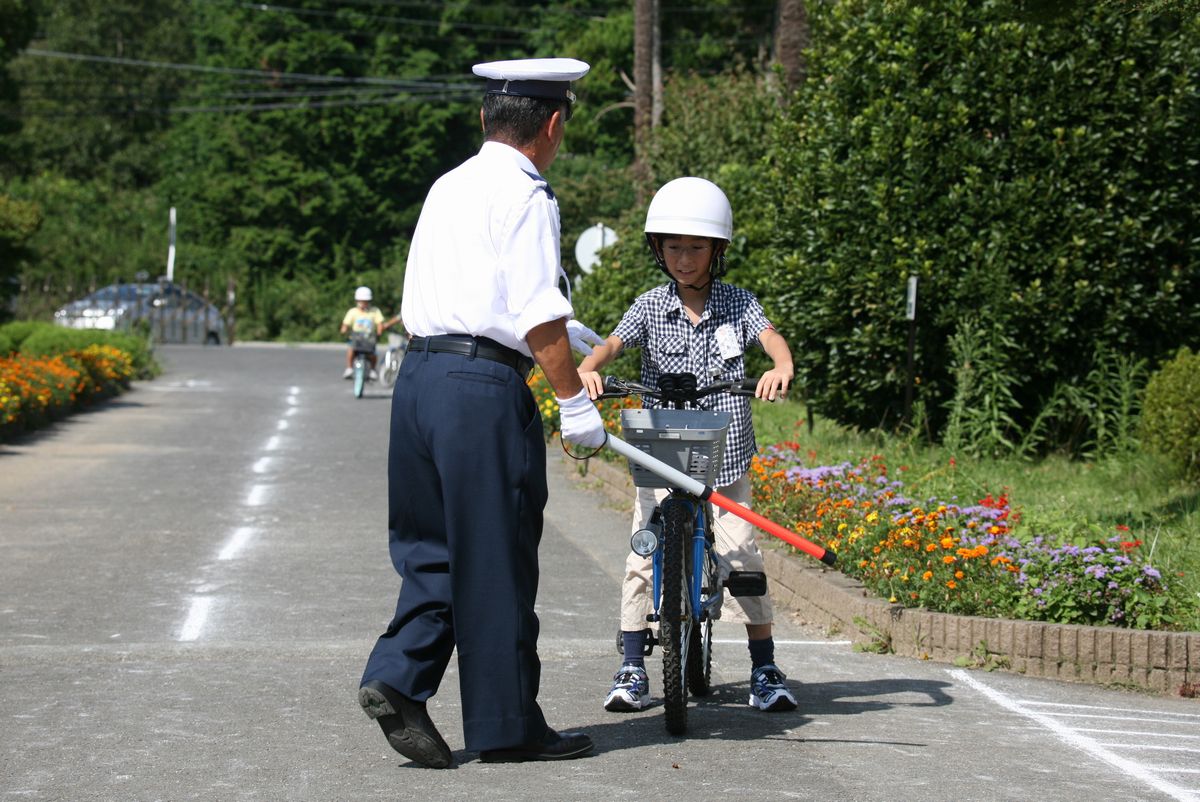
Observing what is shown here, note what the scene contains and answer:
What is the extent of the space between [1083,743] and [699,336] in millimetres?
1928

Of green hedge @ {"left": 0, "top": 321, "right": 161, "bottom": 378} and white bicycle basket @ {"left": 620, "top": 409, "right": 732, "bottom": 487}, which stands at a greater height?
white bicycle basket @ {"left": 620, "top": 409, "right": 732, "bottom": 487}

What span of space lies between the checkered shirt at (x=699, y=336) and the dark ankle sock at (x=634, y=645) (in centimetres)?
67

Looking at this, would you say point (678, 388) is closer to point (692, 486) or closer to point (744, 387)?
point (744, 387)

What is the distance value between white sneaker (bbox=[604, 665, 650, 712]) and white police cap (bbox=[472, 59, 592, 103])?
210cm

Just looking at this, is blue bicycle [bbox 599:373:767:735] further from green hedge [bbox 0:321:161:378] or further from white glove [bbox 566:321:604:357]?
green hedge [bbox 0:321:161:378]

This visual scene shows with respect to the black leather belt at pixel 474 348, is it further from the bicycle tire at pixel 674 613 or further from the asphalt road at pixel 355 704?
the asphalt road at pixel 355 704

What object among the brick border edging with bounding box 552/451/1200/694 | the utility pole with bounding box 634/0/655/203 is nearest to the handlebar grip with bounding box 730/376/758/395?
the brick border edging with bounding box 552/451/1200/694

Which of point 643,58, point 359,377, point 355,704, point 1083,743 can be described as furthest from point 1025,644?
point 643,58

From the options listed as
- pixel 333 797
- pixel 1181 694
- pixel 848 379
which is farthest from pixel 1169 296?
pixel 333 797

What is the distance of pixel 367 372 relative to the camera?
86.3 feet

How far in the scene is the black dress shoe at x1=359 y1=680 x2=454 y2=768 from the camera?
16.7 ft

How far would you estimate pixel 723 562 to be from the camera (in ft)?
20.2

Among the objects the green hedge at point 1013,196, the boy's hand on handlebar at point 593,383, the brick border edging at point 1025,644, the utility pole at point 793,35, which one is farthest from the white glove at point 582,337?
the utility pole at point 793,35

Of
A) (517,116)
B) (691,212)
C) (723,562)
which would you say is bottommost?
(723,562)
